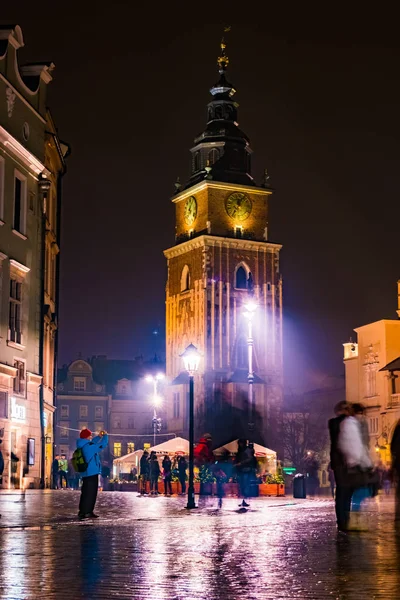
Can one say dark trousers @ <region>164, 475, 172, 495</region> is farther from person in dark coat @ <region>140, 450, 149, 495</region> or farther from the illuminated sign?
the illuminated sign

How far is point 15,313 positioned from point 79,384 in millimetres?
82769

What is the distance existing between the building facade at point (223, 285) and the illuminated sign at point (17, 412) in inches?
2398

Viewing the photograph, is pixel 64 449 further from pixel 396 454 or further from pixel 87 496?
pixel 396 454

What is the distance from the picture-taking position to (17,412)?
3678 cm

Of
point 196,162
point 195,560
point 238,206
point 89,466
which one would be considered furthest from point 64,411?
point 195,560

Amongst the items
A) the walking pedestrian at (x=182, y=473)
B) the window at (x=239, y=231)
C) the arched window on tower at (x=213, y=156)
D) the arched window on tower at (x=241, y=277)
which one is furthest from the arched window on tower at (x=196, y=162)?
the walking pedestrian at (x=182, y=473)

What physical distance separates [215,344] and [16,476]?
207 feet

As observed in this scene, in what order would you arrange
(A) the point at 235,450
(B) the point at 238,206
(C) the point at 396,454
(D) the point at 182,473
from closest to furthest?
(C) the point at 396,454 < (D) the point at 182,473 < (A) the point at 235,450 < (B) the point at 238,206

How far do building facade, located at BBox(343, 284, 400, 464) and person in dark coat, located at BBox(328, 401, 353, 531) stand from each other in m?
57.3

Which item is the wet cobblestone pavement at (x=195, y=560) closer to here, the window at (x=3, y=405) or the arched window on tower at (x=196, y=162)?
the window at (x=3, y=405)

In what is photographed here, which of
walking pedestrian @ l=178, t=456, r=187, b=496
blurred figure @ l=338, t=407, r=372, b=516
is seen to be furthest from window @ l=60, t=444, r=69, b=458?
blurred figure @ l=338, t=407, r=372, b=516

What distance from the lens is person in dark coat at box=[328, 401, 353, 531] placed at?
1593cm

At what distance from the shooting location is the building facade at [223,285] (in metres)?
99.4

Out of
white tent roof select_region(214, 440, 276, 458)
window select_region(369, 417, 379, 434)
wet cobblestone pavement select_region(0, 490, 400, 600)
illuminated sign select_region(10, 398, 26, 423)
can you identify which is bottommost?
wet cobblestone pavement select_region(0, 490, 400, 600)
